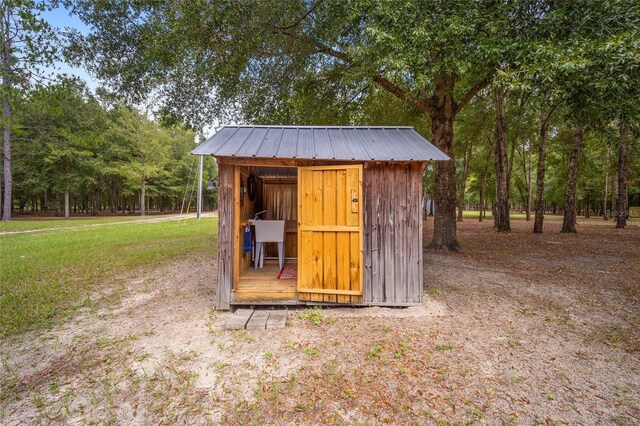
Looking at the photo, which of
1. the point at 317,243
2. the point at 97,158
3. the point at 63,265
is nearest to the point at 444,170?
the point at 317,243

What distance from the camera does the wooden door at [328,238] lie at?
15.6 feet

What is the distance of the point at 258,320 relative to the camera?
4.33 metres

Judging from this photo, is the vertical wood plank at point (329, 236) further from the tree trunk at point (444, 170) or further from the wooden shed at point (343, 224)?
the tree trunk at point (444, 170)

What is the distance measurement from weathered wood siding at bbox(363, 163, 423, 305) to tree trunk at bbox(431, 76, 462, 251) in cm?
473

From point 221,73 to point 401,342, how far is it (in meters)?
7.46

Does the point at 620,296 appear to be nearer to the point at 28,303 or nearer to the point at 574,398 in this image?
the point at 574,398

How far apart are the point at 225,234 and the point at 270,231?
69.8 inches

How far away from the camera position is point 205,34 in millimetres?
6453

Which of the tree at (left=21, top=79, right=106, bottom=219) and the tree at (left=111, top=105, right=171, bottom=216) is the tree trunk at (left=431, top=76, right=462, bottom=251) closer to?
A: the tree at (left=21, top=79, right=106, bottom=219)

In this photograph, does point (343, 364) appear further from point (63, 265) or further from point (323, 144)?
point (63, 265)

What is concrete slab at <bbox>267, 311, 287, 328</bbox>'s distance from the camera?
4.21 metres

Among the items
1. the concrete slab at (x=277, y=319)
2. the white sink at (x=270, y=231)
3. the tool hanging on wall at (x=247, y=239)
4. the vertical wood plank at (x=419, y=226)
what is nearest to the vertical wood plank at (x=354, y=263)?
the vertical wood plank at (x=419, y=226)

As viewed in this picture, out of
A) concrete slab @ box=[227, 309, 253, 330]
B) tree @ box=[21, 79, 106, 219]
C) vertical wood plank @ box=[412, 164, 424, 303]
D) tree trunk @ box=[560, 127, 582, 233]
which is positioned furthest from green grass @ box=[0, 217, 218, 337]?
tree trunk @ box=[560, 127, 582, 233]

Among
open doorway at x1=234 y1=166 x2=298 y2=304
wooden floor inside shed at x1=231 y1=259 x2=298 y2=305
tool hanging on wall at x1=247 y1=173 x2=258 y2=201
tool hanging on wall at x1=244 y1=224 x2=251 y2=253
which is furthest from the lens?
tool hanging on wall at x1=247 y1=173 x2=258 y2=201
